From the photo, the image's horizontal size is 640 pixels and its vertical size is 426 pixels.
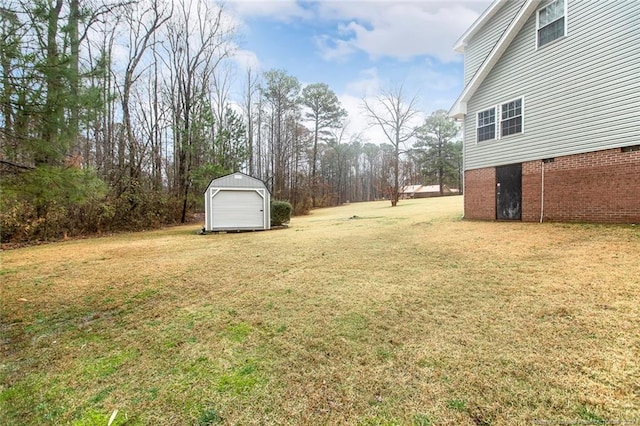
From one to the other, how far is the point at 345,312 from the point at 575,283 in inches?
126

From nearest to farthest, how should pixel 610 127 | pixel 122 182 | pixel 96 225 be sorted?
pixel 610 127 → pixel 96 225 → pixel 122 182

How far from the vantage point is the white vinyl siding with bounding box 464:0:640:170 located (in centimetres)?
717

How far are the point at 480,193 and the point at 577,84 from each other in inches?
163

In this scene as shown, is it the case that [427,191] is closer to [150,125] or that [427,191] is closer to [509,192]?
[509,192]

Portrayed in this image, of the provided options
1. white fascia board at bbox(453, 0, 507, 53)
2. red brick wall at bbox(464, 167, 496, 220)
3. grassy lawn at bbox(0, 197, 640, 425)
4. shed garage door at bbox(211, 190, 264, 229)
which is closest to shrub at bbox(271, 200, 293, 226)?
shed garage door at bbox(211, 190, 264, 229)

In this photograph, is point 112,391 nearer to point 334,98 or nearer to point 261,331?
point 261,331

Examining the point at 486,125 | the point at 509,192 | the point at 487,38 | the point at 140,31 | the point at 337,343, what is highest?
the point at 140,31

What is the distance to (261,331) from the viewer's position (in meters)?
3.21

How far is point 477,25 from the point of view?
11.3 meters

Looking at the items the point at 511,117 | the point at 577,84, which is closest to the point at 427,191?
the point at 511,117

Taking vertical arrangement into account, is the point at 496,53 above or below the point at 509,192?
above

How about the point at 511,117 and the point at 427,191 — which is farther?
the point at 427,191

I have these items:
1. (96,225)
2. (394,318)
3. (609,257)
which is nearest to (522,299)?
(394,318)

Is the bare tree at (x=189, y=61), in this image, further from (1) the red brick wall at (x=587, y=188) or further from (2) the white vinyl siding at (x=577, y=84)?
(1) the red brick wall at (x=587, y=188)
